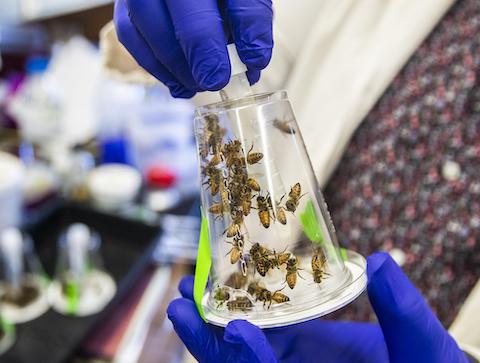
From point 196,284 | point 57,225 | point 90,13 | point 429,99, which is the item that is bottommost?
point 57,225

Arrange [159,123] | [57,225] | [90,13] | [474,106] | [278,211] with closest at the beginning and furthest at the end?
[278,211], [474,106], [57,225], [159,123], [90,13]

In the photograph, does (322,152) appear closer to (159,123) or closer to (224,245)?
(224,245)

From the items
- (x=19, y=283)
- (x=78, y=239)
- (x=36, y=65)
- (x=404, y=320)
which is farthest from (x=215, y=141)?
(x=36, y=65)

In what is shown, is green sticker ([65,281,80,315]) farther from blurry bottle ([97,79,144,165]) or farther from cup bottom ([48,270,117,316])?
blurry bottle ([97,79,144,165])

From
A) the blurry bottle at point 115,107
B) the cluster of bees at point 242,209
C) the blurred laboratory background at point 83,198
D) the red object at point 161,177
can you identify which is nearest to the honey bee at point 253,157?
the cluster of bees at point 242,209

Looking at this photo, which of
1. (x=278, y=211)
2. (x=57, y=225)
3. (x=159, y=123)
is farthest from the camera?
(x=159, y=123)

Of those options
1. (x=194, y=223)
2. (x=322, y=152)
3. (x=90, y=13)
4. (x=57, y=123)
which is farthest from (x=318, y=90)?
(x=90, y=13)
